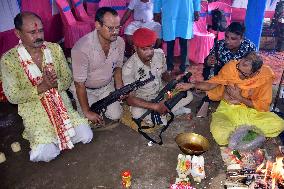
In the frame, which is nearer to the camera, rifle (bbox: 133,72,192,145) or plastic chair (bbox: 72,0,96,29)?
rifle (bbox: 133,72,192,145)

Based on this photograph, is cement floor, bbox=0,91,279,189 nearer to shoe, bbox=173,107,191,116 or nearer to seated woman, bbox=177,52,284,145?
seated woman, bbox=177,52,284,145

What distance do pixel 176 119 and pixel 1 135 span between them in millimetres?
3530

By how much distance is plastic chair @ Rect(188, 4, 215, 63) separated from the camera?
8.70 meters

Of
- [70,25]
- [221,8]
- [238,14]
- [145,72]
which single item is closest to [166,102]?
[145,72]

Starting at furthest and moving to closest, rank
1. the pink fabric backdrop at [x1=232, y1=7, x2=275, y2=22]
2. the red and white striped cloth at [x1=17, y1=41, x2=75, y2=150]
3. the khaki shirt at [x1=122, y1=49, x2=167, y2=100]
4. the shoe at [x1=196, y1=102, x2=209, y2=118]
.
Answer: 1. the pink fabric backdrop at [x1=232, y1=7, x2=275, y2=22]
2. the shoe at [x1=196, y1=102, x2=209, y2=118]
3. the khaki shirt at [x1=122, y1=49, x2=167, y2=100]
4. the red and white striped cloth at [x1=17, y1=41, x2=75, y2=150]

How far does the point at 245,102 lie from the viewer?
17.5 feet

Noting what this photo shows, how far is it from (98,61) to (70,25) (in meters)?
4.22

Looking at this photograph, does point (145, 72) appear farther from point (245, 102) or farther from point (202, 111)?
point (245, 102)

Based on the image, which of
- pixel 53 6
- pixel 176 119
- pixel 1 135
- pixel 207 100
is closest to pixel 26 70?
pixel 1 135

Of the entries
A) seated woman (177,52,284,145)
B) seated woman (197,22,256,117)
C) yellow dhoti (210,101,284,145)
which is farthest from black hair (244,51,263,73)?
seated woman (197,22,256,117)

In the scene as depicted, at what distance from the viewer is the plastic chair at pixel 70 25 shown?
903cm

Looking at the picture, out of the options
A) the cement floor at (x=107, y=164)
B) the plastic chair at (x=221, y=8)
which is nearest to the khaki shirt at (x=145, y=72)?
the cement floor at (x=107, y=164)

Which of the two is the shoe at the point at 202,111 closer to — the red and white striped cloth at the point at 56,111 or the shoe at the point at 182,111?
the shoe at the point at 182,111

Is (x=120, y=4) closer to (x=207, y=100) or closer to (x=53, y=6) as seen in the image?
(x=53, y=6)
